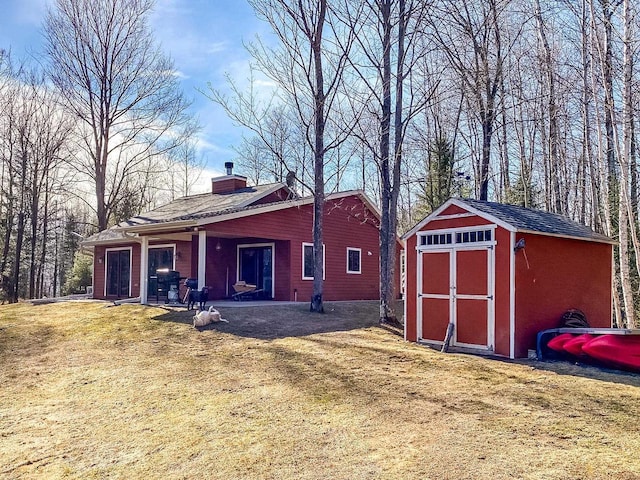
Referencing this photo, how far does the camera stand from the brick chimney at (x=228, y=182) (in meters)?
18.4

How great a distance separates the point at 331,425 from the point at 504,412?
67.3 inches

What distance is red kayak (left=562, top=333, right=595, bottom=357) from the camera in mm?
7133

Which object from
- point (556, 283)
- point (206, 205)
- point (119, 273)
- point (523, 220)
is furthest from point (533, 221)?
point (119, 273)

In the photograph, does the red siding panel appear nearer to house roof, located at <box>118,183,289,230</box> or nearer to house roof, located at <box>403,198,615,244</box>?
house roof, located at <box>403,198,615,244</box>

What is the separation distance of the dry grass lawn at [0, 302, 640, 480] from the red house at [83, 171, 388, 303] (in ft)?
17.8

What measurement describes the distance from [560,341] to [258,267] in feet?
33.8

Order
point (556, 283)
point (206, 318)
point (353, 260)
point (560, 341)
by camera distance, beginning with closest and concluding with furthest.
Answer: point (560, 341), point (556, 283), point (206, 318), point (353, 260)

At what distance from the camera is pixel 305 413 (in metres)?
5.23

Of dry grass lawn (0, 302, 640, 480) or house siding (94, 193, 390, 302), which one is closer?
dry grass lawn (0, 302, 640, 480)

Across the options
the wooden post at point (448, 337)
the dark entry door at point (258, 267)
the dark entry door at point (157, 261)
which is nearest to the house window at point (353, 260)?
the dark entry door at point (258, 267)

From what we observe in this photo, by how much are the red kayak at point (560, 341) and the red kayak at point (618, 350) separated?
0.42 meters

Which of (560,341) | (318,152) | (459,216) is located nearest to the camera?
(560,341)

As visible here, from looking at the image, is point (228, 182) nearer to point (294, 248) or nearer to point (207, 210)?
point (207, 210)

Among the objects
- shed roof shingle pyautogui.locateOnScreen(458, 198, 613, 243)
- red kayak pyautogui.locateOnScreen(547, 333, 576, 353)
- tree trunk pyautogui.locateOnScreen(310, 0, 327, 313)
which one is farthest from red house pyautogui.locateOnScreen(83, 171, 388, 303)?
red kayak pyautogui.locateOnScreen(547, 333, 576, 353)
